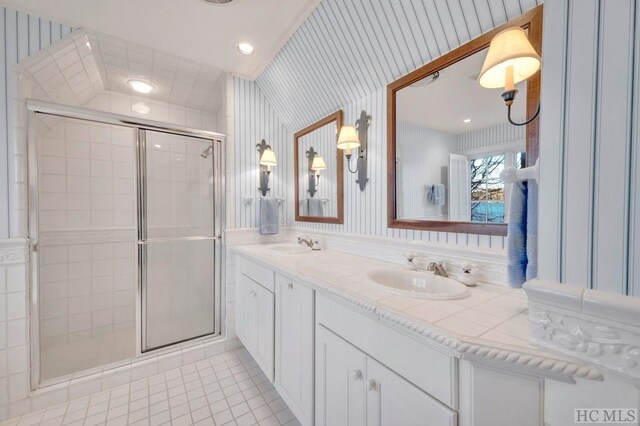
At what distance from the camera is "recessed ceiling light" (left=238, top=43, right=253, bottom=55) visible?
181 centimetres

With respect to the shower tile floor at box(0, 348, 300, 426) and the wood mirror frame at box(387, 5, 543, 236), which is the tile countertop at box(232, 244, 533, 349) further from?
the shower tile floor at box(0, 348, 300, 426)

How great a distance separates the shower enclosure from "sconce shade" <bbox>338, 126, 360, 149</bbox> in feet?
3.82

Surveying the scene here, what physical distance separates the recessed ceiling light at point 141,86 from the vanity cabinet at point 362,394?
8.45 feet

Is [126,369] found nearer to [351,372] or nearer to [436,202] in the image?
[351,372]

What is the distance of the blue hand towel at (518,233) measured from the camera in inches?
30.3

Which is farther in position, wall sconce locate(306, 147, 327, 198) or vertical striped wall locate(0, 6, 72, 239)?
wall sconce locate(306, 147, 327, 198)

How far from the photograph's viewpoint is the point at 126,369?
5.97 feet

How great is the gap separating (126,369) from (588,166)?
8.70 ft

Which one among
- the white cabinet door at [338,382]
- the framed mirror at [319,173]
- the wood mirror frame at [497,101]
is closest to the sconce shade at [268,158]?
the framed mirror at [319,173]

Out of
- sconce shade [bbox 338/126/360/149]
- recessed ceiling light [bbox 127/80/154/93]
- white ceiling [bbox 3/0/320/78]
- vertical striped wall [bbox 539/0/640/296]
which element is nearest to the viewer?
vertical striped wall [bbox 539/0/640/296]

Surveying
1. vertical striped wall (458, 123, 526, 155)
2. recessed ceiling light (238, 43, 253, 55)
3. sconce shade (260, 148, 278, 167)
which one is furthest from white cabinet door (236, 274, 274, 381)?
recessed ceiling light (238, 43, 253, 55)

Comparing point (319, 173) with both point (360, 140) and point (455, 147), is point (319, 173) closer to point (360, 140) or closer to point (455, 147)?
point (360, 140)

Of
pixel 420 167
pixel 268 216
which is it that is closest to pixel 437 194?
pixel 420 167

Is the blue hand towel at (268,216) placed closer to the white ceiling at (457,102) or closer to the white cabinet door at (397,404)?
the white ceiling at (457,102)
